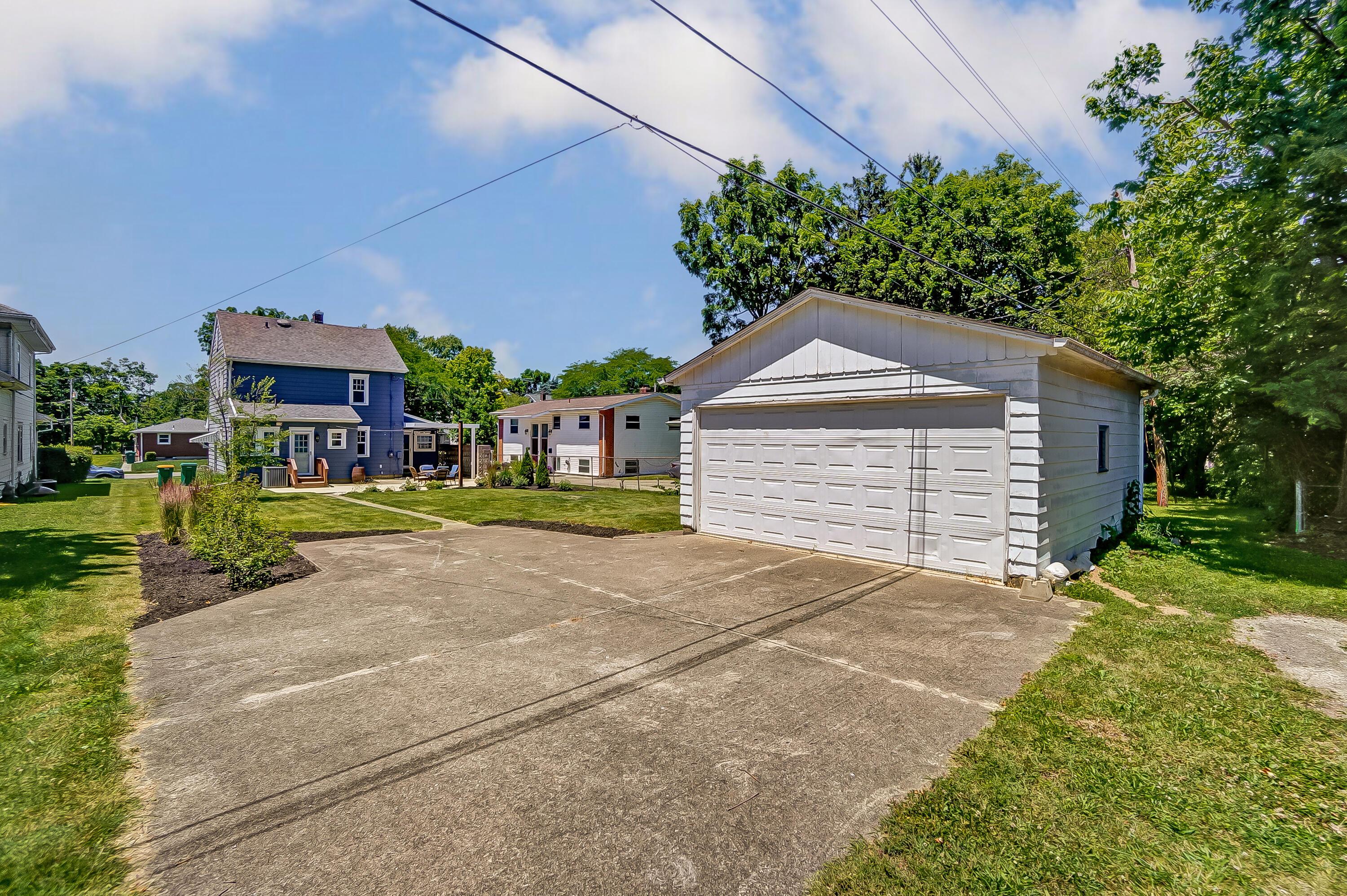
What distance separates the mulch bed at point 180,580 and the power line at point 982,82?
11.5 metres

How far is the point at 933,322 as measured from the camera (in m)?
8.66

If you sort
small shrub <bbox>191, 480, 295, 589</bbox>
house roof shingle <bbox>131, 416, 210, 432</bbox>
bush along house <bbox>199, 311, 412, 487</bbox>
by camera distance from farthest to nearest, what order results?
house roof shingle <bbox>131, 416, 210, 432</bbox>, bush along house <bbox>199, 311, 412, 487</bbox>, small shrub <bbox>191, 480, 295, 589</bbox>

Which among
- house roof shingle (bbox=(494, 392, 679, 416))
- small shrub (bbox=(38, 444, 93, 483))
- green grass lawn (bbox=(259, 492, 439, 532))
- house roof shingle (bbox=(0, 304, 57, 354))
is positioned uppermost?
house roof shingle (bbox=(0, 304, 57, 354))

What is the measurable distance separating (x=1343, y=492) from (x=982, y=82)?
10.9 meters

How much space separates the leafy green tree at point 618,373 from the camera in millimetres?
56219

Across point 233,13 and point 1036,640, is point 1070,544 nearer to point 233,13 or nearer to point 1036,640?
point 1036,640

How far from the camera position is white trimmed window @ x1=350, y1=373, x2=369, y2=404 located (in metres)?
27.7

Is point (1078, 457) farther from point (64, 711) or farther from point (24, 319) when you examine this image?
point (24, 319)

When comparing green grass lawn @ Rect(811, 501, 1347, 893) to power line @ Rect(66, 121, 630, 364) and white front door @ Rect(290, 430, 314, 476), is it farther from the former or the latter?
white front door @ Rect(290, 430, 314, 476)

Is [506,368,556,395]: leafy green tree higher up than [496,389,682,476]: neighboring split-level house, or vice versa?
[506,368,556,395]: leafy green tree

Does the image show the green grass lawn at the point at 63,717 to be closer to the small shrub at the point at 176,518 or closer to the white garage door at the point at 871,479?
the small shrub at the point at 176,518

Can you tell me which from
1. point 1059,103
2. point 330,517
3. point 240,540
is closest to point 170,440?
point 330,517

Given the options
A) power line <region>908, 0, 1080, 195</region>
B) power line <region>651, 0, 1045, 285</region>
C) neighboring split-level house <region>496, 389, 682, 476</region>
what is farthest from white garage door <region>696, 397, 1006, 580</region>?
neighboring split-level house <region>496, 389, 682, 476</region>

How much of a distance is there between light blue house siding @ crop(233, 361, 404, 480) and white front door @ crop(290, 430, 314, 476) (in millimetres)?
166
